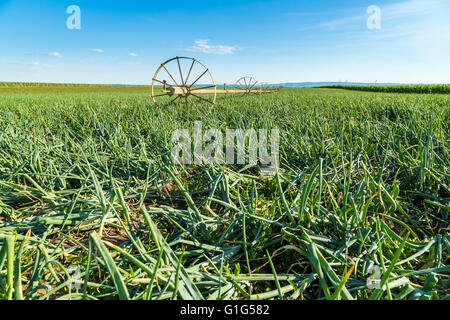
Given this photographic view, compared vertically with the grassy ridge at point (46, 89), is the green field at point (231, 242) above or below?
below

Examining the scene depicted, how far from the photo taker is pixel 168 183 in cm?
144

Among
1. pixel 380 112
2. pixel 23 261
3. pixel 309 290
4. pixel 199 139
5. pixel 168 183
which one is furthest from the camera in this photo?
pixel 380 112

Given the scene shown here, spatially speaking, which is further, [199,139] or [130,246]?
[199,139]

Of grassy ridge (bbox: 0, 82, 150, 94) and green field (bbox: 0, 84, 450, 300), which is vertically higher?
grassy ridge (bbox: 0, 82, 150, 94)

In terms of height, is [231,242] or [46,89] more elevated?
[46,89]

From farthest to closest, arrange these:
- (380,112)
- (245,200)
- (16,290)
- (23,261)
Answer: (380,112) < (245,200) < (23,261) < (16,290)

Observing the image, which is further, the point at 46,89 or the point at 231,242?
the point at 46,89

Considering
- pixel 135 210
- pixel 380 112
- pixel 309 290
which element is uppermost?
pixel 380 112

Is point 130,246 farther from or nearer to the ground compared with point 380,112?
nearer to the ground

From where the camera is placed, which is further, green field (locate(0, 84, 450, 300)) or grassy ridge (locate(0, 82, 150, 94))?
grassy ridge (locate(0, 82, 150, 94))

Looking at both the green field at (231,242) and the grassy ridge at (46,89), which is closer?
the green field at (231,242)
